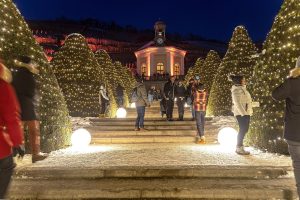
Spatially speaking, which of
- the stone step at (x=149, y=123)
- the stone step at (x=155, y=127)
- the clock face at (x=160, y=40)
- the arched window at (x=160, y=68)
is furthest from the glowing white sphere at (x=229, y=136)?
the arched window at (x=160, y=68)

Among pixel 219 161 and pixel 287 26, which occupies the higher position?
pixel 287 26

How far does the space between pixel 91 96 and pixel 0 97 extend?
1293 centimetres

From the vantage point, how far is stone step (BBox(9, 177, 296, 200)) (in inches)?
231

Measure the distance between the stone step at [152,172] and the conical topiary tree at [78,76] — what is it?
31.3ft

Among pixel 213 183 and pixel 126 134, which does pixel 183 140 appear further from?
pixel 213 183

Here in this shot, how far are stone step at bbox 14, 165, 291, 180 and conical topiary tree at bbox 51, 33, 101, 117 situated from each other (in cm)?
954

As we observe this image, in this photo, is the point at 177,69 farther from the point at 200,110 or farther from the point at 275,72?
the point at 275,72

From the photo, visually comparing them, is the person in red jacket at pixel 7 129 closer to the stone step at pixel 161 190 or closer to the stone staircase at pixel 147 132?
the stone step at pixel 161 190

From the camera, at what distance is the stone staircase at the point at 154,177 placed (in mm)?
5965

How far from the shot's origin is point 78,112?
16297 millimetres

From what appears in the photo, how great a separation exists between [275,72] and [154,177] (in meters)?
3.96

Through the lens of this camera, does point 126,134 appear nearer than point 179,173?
No

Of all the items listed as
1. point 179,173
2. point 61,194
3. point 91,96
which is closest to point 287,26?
point 179,173

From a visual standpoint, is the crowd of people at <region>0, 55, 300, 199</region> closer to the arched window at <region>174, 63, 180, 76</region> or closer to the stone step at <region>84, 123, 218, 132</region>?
the stone step at <region>84, 123, 218, 132</region>
